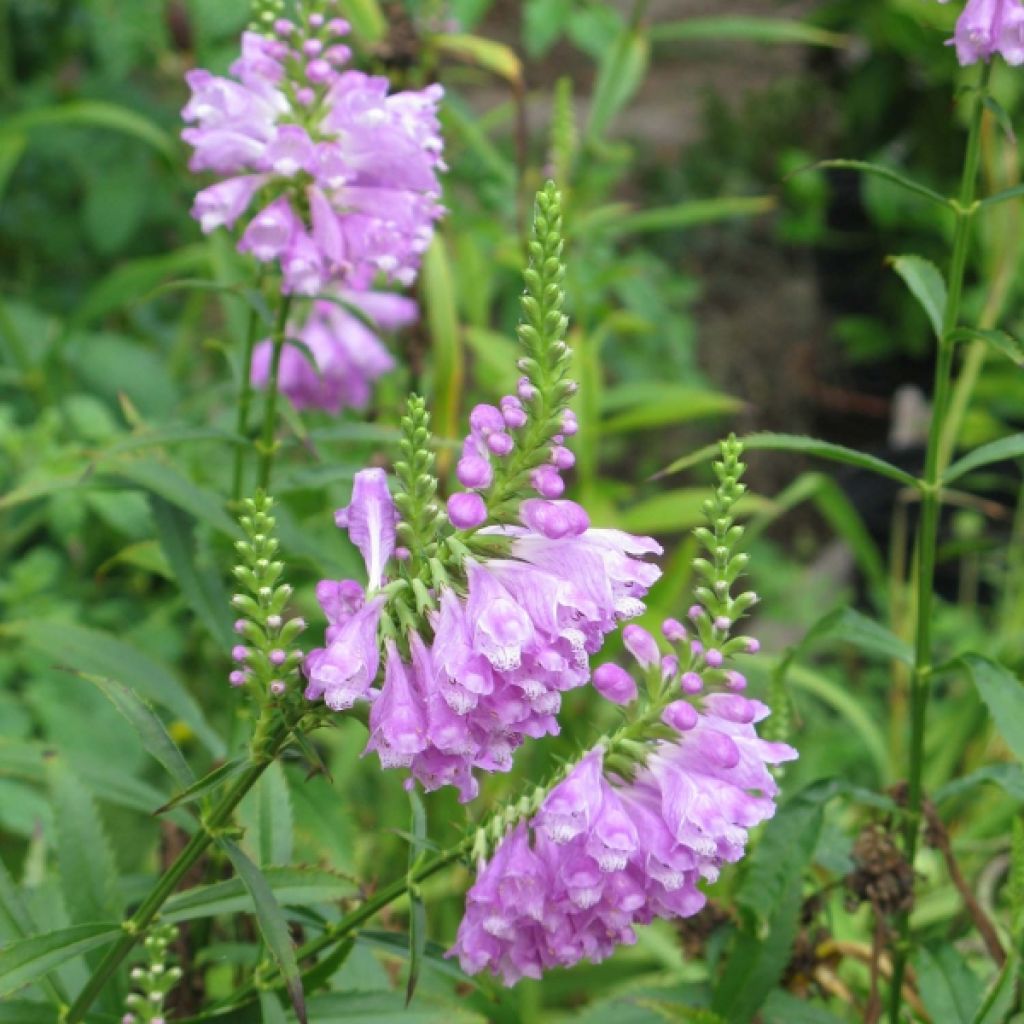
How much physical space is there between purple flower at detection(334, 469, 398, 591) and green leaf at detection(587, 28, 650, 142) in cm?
195

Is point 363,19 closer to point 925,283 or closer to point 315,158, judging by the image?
point 315,158

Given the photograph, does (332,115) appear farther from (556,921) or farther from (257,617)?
(556,921)

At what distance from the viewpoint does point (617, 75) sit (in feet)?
9.12

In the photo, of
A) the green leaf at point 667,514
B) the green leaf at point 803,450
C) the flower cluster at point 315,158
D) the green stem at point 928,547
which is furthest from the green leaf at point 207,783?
the green leaf at point 667,514

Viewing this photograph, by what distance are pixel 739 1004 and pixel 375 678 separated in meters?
0.60

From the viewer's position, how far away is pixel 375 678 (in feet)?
2.98

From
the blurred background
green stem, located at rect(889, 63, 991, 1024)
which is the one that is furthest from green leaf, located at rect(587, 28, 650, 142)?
green stem, located at rect(889, 63, 991, 1024)

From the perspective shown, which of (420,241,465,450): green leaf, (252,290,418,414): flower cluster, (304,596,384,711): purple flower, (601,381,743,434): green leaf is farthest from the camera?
(601,381,743,434): green leaf

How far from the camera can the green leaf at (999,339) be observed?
1.25m

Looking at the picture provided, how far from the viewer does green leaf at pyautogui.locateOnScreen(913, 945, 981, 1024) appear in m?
1.27

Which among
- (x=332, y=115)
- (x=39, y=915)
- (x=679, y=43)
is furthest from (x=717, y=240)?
(x=39, y=915)

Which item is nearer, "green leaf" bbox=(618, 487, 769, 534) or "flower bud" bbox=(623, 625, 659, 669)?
"flower bud" bbox=(623, 625, 659, 669)

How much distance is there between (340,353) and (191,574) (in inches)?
26.1

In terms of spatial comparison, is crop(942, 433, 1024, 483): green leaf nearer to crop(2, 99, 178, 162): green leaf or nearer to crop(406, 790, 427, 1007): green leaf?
crop(406, 790, 427, 1007): green leaf
